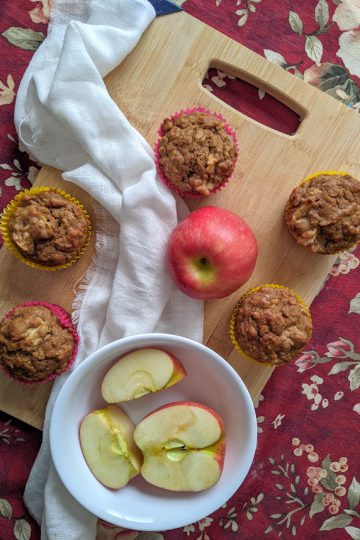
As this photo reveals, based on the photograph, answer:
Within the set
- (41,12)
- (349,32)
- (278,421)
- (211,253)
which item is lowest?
(278,421)

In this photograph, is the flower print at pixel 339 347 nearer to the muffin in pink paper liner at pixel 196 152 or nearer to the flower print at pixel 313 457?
the flower print at pixel 313 457

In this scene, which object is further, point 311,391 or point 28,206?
point 311,391

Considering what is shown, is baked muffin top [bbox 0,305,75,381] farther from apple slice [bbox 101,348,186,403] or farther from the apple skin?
the apple skin

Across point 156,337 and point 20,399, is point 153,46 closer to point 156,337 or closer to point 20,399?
point 156,337

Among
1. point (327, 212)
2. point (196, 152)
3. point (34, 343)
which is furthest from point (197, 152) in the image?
point (34, 343)

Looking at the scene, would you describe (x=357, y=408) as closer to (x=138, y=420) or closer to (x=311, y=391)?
(x=311, y=391)

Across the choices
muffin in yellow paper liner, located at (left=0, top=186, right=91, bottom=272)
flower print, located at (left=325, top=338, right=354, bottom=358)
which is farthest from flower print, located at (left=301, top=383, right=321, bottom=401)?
muffin in yellow paper liner, located at (left=0, top=186, right=91, bottom=272)
